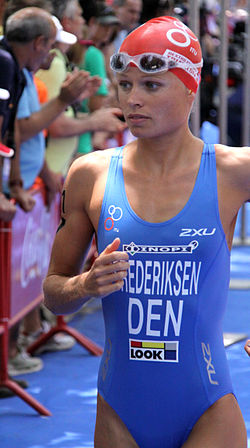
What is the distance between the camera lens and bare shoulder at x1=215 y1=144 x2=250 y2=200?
2.47 metres

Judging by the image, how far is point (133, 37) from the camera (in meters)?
2.48

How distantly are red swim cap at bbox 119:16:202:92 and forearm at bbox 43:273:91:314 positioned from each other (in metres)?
0.65

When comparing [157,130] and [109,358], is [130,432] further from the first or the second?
[157,130]

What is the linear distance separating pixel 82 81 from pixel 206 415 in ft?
10.1

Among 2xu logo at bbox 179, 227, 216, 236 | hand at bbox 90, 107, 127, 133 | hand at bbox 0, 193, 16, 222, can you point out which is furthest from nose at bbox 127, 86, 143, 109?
hand at bbox 90, 107, 127, 133

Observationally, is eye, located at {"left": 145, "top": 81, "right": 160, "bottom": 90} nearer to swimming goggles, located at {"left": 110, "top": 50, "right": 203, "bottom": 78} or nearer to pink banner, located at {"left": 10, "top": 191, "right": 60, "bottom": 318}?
swimming goggles, located at {"left": 110, "top": 50, "right": 203, "bottom": 78}

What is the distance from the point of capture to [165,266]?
2391 mm

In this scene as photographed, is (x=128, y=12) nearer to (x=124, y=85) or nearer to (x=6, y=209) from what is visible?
(x=6, y=209)

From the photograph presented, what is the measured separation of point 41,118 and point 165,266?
303 centimetres

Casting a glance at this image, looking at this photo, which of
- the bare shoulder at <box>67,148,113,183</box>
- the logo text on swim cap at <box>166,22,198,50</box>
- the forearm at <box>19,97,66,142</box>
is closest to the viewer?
the logo text on swim cap at <box>166,22,198,50</box>

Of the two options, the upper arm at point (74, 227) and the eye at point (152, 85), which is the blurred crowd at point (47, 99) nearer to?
the upper arm at point (74, 227)

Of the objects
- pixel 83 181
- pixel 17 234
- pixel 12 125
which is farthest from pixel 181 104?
pixel 17 234

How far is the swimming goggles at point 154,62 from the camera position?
2.37 m

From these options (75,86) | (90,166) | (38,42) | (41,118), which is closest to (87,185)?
(90,166)
